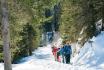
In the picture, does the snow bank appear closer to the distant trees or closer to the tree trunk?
the distant trees

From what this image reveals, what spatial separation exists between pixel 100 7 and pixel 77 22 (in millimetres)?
3853

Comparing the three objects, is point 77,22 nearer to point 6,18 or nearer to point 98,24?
point 98,24

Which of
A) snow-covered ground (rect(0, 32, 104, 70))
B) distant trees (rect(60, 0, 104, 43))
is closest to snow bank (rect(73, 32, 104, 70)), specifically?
snow-covered ground (rect(0, 32, 104, 70))

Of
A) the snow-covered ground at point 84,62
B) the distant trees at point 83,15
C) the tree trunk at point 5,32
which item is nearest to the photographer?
the tree trunk at point 5,32

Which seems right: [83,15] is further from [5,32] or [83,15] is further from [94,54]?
[5,32]

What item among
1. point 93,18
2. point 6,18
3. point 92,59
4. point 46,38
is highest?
point 6,18

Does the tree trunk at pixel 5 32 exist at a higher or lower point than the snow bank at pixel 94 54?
higher

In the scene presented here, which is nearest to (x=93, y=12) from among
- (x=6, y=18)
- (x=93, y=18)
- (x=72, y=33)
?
(x=93, y=18)

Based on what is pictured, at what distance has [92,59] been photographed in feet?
89.8

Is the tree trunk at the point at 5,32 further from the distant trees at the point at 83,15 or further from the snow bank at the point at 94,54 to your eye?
the distant trees at the point at 83,15

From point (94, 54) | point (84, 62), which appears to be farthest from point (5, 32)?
point (84, 62)

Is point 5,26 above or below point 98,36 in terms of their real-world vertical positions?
above

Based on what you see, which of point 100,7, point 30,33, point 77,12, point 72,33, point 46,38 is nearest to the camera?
point 100,7

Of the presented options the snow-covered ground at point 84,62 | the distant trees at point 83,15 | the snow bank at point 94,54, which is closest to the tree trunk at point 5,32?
the snow-covered ground at point 84,62
